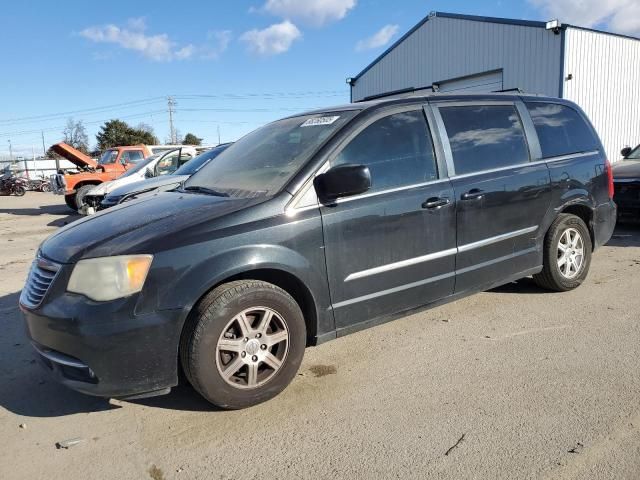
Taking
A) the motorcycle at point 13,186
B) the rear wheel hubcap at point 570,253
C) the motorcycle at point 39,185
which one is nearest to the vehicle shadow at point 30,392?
the rear wheel hubcap at point 570,253

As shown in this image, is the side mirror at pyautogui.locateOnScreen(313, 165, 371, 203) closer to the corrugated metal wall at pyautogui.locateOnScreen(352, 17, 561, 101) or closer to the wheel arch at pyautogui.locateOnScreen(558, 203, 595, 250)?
the wheel arch at pyautogui.locateOnScreen(558, 203, 595, 250)

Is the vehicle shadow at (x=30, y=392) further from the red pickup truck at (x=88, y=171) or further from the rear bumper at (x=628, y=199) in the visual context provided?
the red pickup truck at (x=88, y=171)

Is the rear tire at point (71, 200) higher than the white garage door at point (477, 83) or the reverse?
the reverse

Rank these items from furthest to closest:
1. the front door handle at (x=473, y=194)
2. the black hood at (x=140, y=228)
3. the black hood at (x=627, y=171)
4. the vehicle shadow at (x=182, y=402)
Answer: the black hood at (x=627, y=171) < the front door handle at (x=473, y=194) < the vehicle shadow at (x=182, y=402) < the black hood at (x=140, y=228)

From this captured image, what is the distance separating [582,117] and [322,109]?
287cm

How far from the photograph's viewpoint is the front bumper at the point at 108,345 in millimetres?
2596

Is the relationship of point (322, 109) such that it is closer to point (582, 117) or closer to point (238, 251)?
point (238, 251)

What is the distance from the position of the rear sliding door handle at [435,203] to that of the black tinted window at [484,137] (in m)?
0.31

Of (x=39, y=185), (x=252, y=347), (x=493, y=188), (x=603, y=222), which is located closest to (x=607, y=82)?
(x=603, y=222)

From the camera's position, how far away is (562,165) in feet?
15.1

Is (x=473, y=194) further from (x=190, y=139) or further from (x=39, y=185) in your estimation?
(x=190, y=139)

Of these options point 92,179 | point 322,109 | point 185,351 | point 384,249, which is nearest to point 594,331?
point 384,249

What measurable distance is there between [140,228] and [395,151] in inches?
71.6

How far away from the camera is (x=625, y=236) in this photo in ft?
25.9
